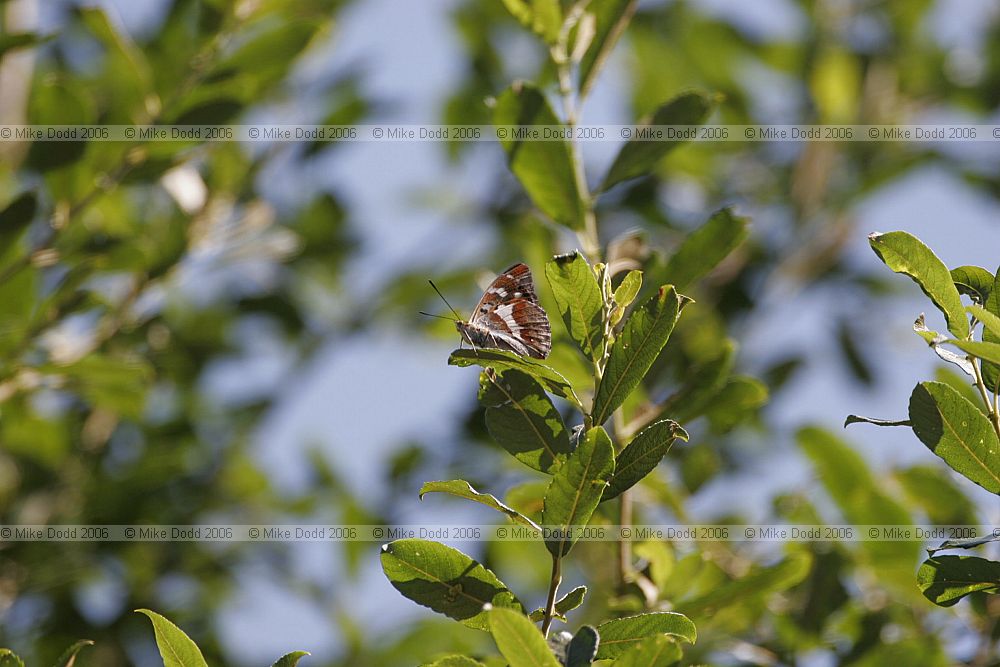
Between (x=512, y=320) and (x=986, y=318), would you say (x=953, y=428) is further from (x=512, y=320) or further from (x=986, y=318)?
(x=512, y=320)

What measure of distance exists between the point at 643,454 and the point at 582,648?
0.22 metres

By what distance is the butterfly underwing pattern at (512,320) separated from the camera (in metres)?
1.28

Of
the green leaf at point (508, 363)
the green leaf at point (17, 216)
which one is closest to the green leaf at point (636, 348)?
the green leaf at point (508, 363)

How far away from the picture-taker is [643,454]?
1087 millimetres

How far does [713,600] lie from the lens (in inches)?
55.1

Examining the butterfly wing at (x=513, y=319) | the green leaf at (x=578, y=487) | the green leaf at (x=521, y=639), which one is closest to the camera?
the green leaf at (x=521, y=639)

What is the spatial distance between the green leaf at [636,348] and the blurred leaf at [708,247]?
1.01ft

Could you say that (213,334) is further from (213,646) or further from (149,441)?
(213,646)

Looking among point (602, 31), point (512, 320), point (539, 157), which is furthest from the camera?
point (602, 31)

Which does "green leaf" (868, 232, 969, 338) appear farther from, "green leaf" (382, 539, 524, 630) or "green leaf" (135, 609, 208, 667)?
"green leaf" (135, 609, 208, 667)

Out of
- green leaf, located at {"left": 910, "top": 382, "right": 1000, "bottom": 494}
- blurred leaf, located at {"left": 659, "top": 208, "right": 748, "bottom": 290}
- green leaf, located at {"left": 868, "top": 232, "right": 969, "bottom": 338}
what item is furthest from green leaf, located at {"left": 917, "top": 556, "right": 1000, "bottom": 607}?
blurred leaf, located at {"left": 659, "top": 208, "right": 748, "bottom": 290}

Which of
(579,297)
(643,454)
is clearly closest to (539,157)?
(579,297)

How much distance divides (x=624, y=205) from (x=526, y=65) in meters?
0.69

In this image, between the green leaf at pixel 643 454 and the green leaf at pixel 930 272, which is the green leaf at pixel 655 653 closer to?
the green leaf at pixel 643 454
